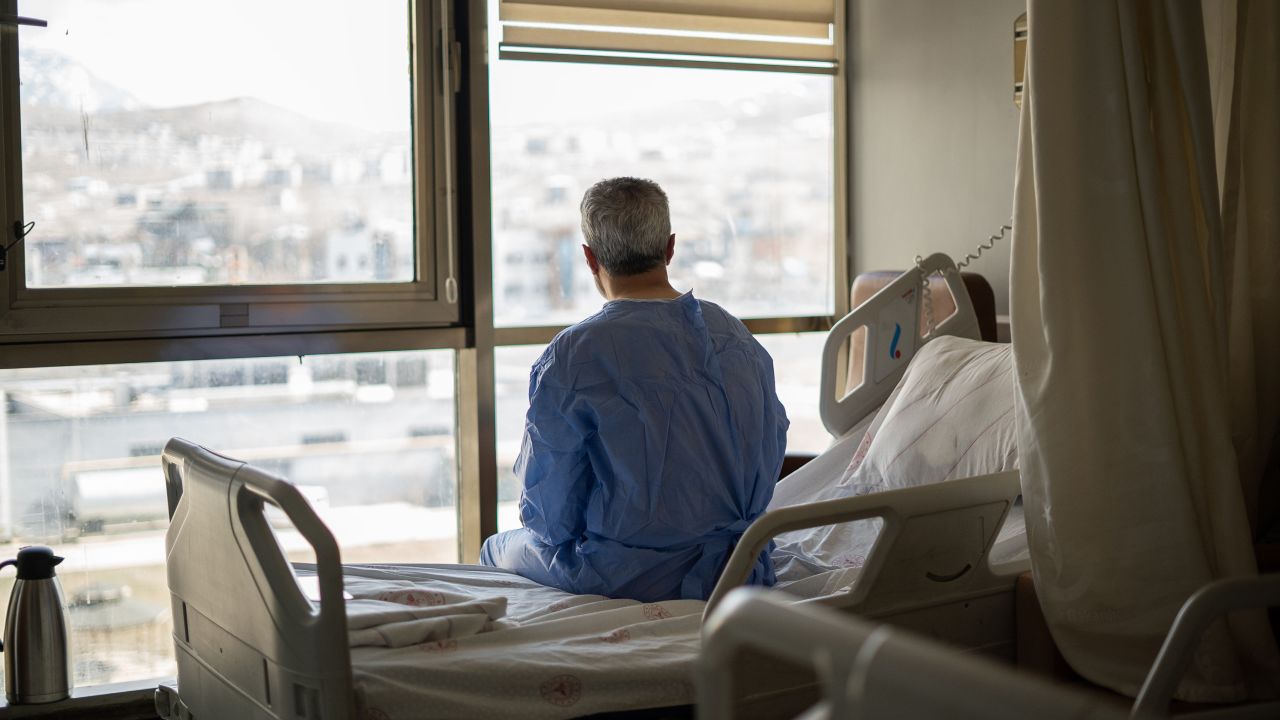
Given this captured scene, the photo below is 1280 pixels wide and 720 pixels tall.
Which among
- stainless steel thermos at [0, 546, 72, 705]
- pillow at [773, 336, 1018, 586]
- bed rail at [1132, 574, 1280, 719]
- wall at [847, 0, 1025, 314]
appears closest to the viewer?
bed rail at [1132, 574, 1280, 719]

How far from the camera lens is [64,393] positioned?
3223 millimetres

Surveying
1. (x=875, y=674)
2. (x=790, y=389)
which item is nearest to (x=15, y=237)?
(x=790, y=389)

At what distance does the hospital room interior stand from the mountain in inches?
0.4

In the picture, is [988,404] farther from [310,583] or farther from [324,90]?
[324,90]

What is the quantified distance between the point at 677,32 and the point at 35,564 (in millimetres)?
2534

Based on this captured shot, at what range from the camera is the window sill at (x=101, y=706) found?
2861 millimetres

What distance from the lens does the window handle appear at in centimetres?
305

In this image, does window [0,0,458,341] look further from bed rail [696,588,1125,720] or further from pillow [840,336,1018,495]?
bed rail [696,588,1125,720]

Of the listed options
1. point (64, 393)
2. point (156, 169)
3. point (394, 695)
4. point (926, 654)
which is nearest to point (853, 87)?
point (156, 169)

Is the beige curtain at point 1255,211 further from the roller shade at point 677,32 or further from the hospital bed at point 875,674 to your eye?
the roller shade at point 677,32

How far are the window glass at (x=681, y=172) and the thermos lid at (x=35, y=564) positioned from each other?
149 cm

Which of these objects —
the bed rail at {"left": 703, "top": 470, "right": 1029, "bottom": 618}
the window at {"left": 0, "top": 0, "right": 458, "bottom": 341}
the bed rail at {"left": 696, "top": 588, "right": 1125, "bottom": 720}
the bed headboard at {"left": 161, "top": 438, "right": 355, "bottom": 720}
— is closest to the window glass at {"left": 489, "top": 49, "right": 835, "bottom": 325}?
the window at {"left": 0, "top": 0, "right": 458, "bottom": 341}

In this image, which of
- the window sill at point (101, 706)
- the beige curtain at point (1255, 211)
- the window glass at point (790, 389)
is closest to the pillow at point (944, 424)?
the beige curtain at point (1255, 211)

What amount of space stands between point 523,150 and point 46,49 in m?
1.39
